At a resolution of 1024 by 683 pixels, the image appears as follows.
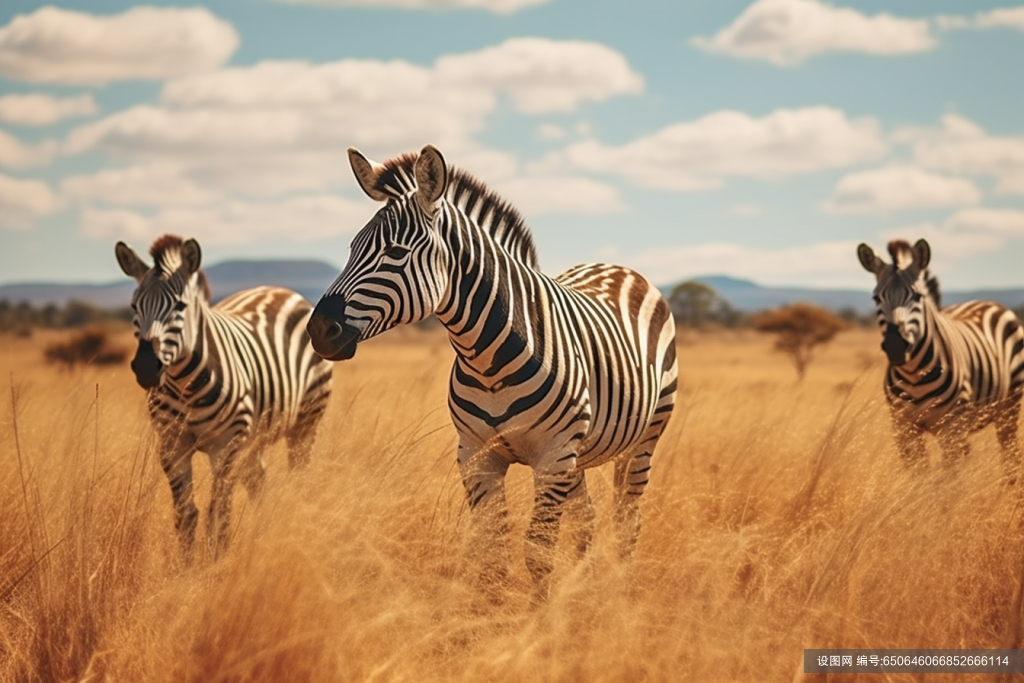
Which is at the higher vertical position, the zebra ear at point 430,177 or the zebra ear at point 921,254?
the zebra ear at point 430,177

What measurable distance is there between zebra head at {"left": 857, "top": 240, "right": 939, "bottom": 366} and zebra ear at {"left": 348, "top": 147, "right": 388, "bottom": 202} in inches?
190

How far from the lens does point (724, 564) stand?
14.1 ft

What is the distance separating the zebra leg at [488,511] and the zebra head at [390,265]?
78 centimetres

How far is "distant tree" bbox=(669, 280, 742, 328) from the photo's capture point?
2223 inches

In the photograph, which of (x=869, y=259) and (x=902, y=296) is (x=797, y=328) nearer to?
(x=869, y=259)

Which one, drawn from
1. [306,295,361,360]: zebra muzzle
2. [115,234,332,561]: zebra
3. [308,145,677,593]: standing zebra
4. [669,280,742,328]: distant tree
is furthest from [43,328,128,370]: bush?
[669,280,742,328]: distant tree

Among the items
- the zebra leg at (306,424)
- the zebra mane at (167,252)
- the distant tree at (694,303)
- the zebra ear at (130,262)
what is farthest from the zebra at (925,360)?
the distant tree at (694,303)

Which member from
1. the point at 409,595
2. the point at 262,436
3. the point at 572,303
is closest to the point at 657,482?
the point at 572,303

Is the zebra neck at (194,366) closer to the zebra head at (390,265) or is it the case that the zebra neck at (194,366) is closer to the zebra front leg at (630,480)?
the zebra head at (390,265)

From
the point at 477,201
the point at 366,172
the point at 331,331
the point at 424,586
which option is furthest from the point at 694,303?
the point at 331,331

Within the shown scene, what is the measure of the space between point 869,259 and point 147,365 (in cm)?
610

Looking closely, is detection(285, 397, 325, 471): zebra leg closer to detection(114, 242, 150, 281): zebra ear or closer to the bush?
detection(114, 242, 150, 281): zebra ear

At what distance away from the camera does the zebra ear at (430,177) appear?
179 inches

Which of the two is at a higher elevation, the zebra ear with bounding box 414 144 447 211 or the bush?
the zebra ear with bounding box 414 144 447 211
